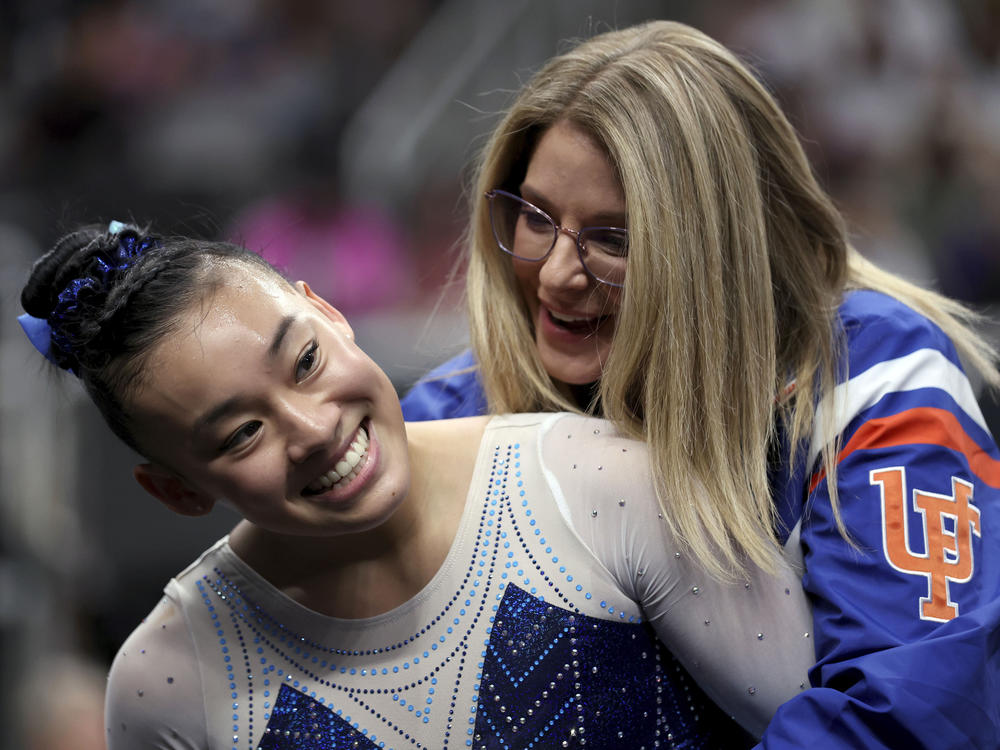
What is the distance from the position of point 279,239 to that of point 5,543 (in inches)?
59.8

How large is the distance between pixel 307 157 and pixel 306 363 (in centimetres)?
346

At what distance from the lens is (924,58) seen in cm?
386

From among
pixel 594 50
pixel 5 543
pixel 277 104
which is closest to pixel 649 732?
pixel 594 50

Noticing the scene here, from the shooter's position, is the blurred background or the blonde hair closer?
the blonde hair

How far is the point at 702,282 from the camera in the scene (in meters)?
1.53

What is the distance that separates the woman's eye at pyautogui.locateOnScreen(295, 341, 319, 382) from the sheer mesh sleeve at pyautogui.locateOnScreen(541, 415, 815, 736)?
0.34m

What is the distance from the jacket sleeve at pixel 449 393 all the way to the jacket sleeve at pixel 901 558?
0.61 meters

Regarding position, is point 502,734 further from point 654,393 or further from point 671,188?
point 671,188

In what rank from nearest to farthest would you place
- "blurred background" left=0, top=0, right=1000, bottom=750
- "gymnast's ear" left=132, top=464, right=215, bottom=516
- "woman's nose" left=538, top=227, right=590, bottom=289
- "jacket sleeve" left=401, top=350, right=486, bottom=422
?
"gymnast's ear" left=132, top=464, right=215, bottom=516, "woman's nose" left=538, top=227, right=590, bottom=289, "jacket sleeve" left=401, top=350, right=486, bottom=422, "blurred background" left=0, top=0, right=1000, bottom=750

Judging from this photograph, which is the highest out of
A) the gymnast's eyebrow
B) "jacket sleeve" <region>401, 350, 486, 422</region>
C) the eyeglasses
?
the eyeglasses

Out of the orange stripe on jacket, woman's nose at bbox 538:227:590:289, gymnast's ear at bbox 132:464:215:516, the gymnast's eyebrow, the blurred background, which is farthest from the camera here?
the blurred background

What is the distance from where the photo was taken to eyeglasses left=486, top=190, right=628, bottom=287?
64.0 inches

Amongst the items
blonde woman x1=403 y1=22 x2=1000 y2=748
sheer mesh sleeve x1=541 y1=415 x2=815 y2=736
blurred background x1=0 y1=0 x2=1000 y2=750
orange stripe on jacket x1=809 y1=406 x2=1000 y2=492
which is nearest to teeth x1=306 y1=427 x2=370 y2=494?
sheer mesh sleeve x1=541 y1=415 x2=815 y2=736

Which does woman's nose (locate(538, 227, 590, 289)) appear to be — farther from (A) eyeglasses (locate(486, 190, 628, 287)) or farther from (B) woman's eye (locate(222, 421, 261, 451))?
(B) woman's eye (locate(222, 421, 261, 451))
